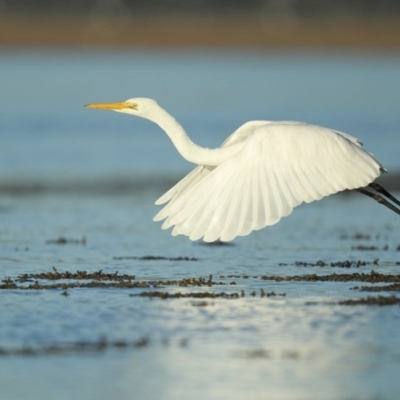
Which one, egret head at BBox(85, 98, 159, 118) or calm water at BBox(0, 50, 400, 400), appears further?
egret head at BBox(85, 98, 159, 118)

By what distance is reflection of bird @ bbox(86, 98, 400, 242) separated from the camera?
11.9 m

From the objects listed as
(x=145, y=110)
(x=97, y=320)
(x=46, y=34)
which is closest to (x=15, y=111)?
(x=145, y=110)

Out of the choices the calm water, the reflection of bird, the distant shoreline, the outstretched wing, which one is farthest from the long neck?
the distant shoreline

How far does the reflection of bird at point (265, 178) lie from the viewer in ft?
39.1

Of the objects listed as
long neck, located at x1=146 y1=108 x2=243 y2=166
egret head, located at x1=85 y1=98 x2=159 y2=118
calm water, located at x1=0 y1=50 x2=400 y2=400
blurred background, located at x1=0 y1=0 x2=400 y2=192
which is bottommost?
calm water, located at x1=0 y1=50 x2=400 y2=400

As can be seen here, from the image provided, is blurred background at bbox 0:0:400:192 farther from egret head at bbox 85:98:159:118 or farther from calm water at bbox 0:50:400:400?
egret head at bbox 85:98:159:118

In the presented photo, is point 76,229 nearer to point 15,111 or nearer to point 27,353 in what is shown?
point 27,353

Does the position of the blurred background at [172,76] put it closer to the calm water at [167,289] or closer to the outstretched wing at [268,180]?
the calm water at [167,289]

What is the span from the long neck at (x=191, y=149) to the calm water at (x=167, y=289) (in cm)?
122

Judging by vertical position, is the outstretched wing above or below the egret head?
below

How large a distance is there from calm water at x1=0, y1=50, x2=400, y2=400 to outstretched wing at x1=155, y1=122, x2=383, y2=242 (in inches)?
27.1

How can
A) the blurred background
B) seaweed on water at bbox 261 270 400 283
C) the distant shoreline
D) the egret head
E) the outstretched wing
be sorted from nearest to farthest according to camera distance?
1. the outstretched wing
2. seaweed on water at bbox 261 270 400 283
3. the egret head
4. the blurred background
5. the distant shoreline

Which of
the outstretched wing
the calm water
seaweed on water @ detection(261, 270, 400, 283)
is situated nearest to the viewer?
the calm water

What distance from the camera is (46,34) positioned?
237ft
